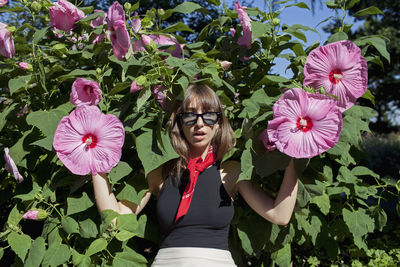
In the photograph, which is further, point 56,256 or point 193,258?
point 193,258

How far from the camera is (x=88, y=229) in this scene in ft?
5.09

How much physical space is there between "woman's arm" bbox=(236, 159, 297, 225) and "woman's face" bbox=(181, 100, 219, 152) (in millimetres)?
242

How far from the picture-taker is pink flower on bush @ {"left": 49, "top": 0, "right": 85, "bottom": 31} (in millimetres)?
1726

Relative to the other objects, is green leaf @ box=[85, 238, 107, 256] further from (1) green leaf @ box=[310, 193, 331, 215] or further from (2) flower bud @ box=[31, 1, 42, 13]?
(2) flower bud @ box=[31, 1, 42, 13]

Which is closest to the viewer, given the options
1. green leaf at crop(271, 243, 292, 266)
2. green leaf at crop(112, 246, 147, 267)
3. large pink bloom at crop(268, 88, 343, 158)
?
large pink bloom at crop(268, 88, 343, 158)

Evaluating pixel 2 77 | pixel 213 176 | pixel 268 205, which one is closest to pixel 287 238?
pixel 268 205

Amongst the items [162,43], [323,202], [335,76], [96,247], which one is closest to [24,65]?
[162,43]

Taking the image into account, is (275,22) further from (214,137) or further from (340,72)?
(214,137)

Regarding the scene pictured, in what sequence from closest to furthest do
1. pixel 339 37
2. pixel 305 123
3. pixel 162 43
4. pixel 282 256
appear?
pixel 305 123 < pixel 339 37 < pixel 162 43 < pixel 282 256

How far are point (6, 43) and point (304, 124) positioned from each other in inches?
48.2

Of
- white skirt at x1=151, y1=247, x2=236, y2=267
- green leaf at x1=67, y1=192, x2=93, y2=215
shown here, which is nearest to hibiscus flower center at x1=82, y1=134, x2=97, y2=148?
green leaf at x1=67, y1=192, x2=93, y2=215

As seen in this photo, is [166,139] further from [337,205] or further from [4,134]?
[4,134]

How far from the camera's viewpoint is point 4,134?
2127 millimetres

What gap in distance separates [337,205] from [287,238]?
0.32m
